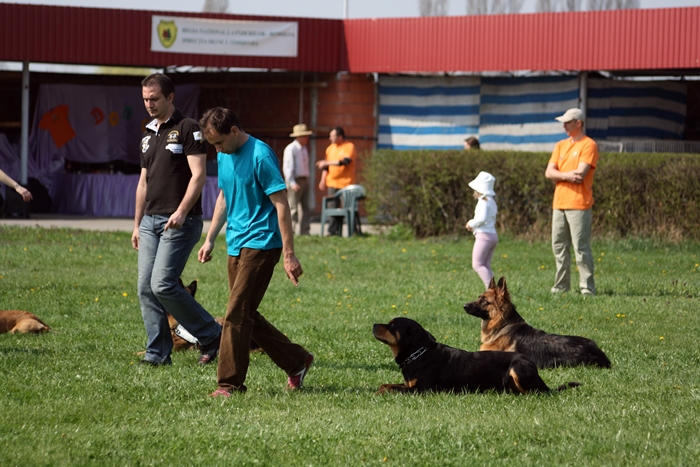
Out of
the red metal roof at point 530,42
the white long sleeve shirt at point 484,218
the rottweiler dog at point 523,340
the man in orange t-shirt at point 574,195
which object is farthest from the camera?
the red metal roof at point 530,42

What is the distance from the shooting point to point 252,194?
A: 18.9 feet

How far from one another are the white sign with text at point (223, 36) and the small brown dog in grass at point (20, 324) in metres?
13.1

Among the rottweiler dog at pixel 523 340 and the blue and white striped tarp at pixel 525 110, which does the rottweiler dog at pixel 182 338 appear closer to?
the rottweiler dog at pixel 523 340

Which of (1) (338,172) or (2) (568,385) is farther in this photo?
(1) (338,172)

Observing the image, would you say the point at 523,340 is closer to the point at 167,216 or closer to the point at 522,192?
the point at 167,216

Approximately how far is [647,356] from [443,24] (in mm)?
14066

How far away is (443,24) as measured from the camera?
66.3 feet

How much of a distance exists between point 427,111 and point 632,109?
470cm

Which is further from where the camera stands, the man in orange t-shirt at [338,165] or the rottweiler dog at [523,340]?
the man in orange t-shirt at [338,165]

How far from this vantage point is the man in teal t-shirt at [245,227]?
18.6 feet

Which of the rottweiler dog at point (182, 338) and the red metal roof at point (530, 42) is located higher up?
the red metal roof at point (530, 42)

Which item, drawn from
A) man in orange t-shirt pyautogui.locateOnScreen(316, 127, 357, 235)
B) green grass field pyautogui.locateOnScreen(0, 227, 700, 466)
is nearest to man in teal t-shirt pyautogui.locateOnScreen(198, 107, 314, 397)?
green grass field pyautogui.locateOnScreen(0, 227, 700, 466)

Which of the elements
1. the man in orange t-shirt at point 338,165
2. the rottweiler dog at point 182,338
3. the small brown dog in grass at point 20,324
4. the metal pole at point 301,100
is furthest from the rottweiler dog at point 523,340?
the metal pole at point 301,100

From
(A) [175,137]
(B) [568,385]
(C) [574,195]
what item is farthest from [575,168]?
(A) [175,137]
